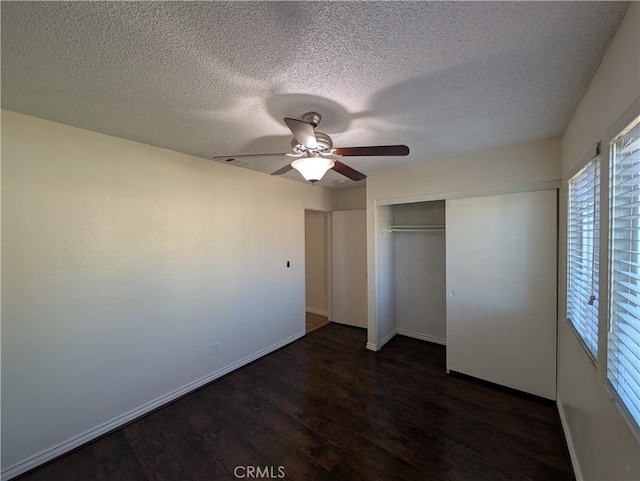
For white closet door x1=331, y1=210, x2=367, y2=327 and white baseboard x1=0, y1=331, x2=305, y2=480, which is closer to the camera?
white baseboard x1=0, y1=331, x2=305, y2=480

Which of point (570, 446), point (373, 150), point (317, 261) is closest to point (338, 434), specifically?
point (570, 446)

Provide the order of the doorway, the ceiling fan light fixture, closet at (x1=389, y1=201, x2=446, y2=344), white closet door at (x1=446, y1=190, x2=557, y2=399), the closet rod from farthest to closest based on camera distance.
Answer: the doorway → closet at (x1=389, y1=201, x2=446, y2=344) → the closet rod → white closet door at (x1=446, y1=190, x2=557, y2=399) → the ceiling fan light fixture

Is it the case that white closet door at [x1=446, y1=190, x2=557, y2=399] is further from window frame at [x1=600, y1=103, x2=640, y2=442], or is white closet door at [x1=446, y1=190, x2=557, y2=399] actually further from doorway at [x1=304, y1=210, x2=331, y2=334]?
doorway at [x1=304, y1=210, x2=331, y2=334]

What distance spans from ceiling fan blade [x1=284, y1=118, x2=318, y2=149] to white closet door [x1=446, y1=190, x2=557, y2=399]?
80.4 inches

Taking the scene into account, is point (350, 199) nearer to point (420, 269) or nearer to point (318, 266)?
point (318, 266)

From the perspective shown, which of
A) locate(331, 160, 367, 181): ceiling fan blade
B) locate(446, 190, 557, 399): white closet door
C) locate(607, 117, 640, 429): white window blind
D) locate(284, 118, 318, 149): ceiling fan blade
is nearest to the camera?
locate(607, 117, 640, 429): white window blind

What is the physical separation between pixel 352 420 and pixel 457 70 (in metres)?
2.64

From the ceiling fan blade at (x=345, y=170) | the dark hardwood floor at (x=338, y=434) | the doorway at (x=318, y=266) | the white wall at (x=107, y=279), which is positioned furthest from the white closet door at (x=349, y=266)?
the ceiling fan blade at (x=345, y=170)

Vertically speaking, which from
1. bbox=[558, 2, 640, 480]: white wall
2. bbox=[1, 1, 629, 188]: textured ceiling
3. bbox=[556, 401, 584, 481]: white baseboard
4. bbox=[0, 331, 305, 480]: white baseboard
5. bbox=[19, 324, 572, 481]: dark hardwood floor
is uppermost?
bbox=[1, 1, 629, 188]: textured ceiling

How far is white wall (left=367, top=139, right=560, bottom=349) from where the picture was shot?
2.35m

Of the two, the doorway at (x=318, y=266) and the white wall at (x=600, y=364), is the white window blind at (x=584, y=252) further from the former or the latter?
the doorway at (x=318, y=266)

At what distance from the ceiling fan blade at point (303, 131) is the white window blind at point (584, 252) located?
1.54 m

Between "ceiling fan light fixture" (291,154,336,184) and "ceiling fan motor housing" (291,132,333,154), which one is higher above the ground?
"ceiling fan motor housing" (291,132,333,154)

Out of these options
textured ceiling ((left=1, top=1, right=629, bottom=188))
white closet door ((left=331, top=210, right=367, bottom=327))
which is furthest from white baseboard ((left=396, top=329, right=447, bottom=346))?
textured ceiling ((left=1, top=1, right=629, bottom=188))
